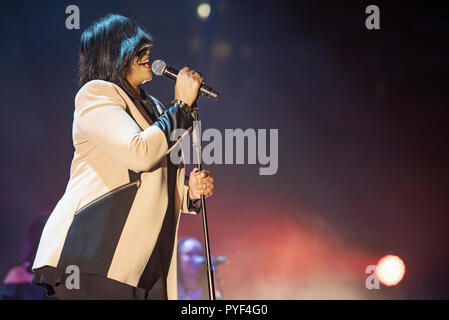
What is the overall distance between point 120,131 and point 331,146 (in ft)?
9.57

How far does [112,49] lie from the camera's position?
1354 millimetres

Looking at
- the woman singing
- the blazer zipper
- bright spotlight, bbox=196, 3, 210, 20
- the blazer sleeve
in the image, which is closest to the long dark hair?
the woman singing

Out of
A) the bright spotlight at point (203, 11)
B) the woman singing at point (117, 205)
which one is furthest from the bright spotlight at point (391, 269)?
the woman singing at point (117, 205)

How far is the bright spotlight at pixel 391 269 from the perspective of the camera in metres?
3.73

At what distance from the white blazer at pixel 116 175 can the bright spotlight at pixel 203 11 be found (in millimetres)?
2446

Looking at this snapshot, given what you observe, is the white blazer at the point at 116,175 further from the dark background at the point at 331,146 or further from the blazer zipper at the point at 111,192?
the dark background at the point at 331,146

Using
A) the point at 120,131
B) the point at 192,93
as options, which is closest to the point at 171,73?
the point at 192,93

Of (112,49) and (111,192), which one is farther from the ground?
(112,49)

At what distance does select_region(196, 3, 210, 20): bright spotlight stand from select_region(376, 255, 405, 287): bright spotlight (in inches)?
96.4

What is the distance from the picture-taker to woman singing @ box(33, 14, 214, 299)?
3.65 feet

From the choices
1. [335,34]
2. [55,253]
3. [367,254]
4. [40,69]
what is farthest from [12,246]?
[335,34]

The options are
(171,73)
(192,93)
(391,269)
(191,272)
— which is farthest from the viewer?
(391,269)

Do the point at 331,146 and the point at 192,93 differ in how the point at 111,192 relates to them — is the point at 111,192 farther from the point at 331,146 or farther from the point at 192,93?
the point at 331,146

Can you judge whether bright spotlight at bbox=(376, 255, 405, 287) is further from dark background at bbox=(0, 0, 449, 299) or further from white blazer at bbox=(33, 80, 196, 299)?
white blazer at bbox=(33, 80, 196, 299)
